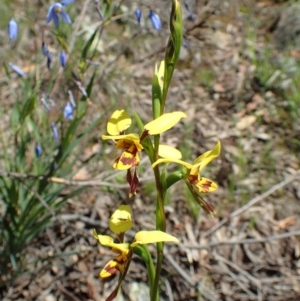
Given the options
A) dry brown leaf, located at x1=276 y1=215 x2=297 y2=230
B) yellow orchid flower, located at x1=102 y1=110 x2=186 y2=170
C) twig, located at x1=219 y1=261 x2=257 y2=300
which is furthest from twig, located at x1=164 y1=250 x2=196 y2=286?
yellow orchid flower, located at x1=102 y1=110 x2=186 y2=170

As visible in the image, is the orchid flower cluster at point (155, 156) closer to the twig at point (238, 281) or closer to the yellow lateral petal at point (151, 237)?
the yellow lateral petal at point (151, 237)

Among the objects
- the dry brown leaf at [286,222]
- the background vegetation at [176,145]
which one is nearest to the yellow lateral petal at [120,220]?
the background vegetation at [176,145]

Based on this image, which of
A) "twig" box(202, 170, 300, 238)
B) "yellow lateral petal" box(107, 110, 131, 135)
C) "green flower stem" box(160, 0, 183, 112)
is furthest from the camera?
"twig" box(202, 170, 300, 238)

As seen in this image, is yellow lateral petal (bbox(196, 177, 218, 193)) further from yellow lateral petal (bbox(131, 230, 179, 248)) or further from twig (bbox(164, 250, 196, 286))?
twig (bbox(164, 250, 196, 286))

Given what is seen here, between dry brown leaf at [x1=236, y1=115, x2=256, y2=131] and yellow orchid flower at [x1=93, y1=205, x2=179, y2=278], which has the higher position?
yellow orchid flower at [x1=93, y1=205, x2=179, y2=278]

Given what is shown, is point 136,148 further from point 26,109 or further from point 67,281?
point 67,281

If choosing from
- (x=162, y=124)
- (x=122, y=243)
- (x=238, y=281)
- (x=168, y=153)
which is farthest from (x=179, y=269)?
(x=162, y=124)

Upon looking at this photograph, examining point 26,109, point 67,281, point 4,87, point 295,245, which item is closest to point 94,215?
point 67,281

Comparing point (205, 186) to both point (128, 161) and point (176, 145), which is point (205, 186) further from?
point (176, 145)
